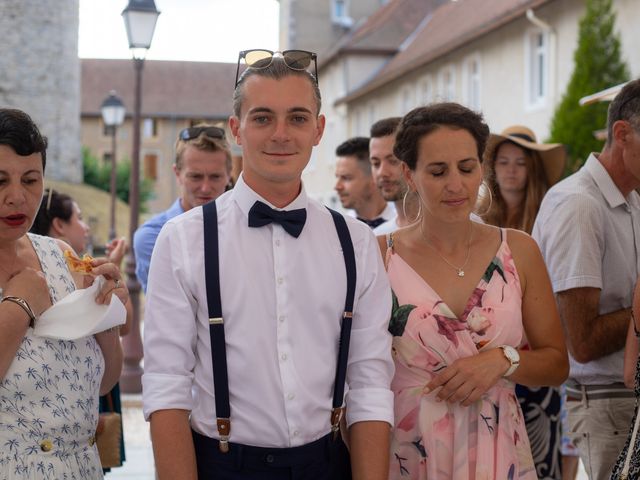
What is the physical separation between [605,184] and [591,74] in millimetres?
15042

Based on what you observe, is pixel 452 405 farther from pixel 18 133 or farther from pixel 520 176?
pixel 520 176

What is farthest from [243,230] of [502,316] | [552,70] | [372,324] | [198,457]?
[552,70]

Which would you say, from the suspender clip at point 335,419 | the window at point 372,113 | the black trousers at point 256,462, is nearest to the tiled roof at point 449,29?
the window at point 372,113

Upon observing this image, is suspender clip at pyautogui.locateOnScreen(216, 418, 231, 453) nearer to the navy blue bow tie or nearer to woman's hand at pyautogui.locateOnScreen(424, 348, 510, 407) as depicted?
the navy blue bow tie

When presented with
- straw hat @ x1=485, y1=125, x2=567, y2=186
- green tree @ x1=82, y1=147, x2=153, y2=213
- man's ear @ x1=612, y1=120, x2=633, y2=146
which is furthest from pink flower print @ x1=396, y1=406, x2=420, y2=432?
green tree @ x1=82, y1=147, x2=153, y2=213

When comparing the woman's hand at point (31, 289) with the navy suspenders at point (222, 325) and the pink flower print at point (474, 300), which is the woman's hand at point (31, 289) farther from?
the pink flower print at point (474, 300)

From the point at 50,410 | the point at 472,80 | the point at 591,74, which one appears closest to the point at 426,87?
the point at 472,80

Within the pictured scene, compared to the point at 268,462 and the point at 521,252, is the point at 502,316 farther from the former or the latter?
the point at 268,462

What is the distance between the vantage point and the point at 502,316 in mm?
3395

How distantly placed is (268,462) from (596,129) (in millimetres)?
16274

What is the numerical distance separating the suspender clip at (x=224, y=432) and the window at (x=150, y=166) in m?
75.1

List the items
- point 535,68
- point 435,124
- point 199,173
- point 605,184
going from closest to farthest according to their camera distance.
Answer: point 435,124
point 605,184
point 199,173
point 535,68

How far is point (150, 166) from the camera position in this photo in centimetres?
7712

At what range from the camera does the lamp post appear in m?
11.6
